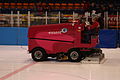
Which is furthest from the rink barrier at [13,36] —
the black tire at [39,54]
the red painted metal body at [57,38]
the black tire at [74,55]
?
the black tire at [74,55]

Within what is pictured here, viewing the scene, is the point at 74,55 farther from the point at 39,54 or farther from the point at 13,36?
the point at 13,36

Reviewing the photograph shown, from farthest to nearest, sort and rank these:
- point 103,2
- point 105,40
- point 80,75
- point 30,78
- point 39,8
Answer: point 103,2, point 39,8, point 105,40, point 80,75, point 30,78

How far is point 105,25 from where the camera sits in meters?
14.5

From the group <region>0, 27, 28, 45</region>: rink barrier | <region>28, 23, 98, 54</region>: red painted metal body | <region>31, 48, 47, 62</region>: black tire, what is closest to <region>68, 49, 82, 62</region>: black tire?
<region>28, 23, 98, 54</region>: red painted metal body

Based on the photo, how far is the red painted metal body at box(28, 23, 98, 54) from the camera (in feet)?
28.0

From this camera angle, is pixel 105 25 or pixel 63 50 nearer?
pixel 63 50

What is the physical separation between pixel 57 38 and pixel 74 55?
0.76 m

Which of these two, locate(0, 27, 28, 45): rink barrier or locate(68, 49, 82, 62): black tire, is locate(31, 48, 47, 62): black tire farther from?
locate(0, 27, 28, 45): rink barrier

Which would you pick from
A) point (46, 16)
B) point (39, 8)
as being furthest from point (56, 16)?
point (39, 8)

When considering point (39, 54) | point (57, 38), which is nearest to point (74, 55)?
point (57, 38)

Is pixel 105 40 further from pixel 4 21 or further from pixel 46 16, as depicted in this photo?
pixel 4 21

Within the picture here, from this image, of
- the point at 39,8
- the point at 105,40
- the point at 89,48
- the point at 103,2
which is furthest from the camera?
the point at 103,2

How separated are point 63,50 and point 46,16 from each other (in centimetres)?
620

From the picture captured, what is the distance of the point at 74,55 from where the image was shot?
855cm
